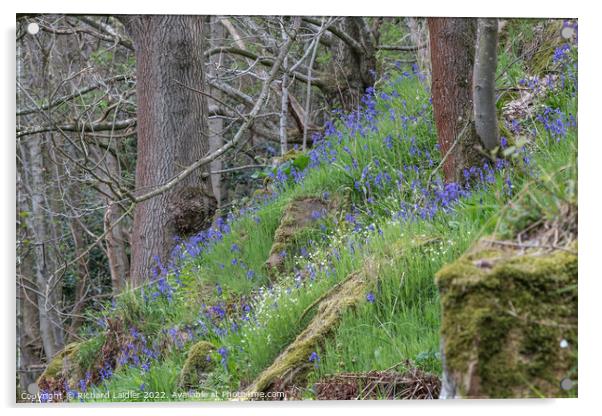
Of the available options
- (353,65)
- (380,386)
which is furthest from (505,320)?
(353,65)

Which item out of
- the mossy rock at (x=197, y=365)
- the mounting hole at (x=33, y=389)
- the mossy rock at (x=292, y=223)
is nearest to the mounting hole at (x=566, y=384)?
the mossy rock at (x=197, y=365)

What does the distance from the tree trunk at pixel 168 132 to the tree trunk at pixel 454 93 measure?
190 cm

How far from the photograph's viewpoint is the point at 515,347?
2.78m

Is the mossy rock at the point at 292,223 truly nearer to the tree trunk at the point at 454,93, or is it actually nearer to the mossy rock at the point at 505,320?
the tree trunk at the point at 454,93

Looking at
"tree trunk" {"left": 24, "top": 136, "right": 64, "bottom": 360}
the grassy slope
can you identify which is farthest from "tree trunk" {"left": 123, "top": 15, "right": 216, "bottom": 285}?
"tree trunk" {"left": 24, "top": 136, "right": 64, "bottom": 360}

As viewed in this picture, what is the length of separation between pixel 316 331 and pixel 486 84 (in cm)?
156

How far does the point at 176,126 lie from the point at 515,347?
3564 mm

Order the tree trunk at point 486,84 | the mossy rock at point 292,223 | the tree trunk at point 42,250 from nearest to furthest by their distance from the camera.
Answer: the tree trunk at point 486,84, the mossy rock at point 292,223, the tree trunk at point 42,250

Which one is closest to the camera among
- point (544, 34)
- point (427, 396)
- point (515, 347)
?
point (515, 347)

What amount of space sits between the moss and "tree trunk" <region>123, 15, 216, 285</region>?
1998 millimetres

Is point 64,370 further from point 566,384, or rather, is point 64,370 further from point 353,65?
point 353,65

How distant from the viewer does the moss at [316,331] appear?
3.82 meters

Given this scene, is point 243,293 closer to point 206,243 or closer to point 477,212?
point 206,243
